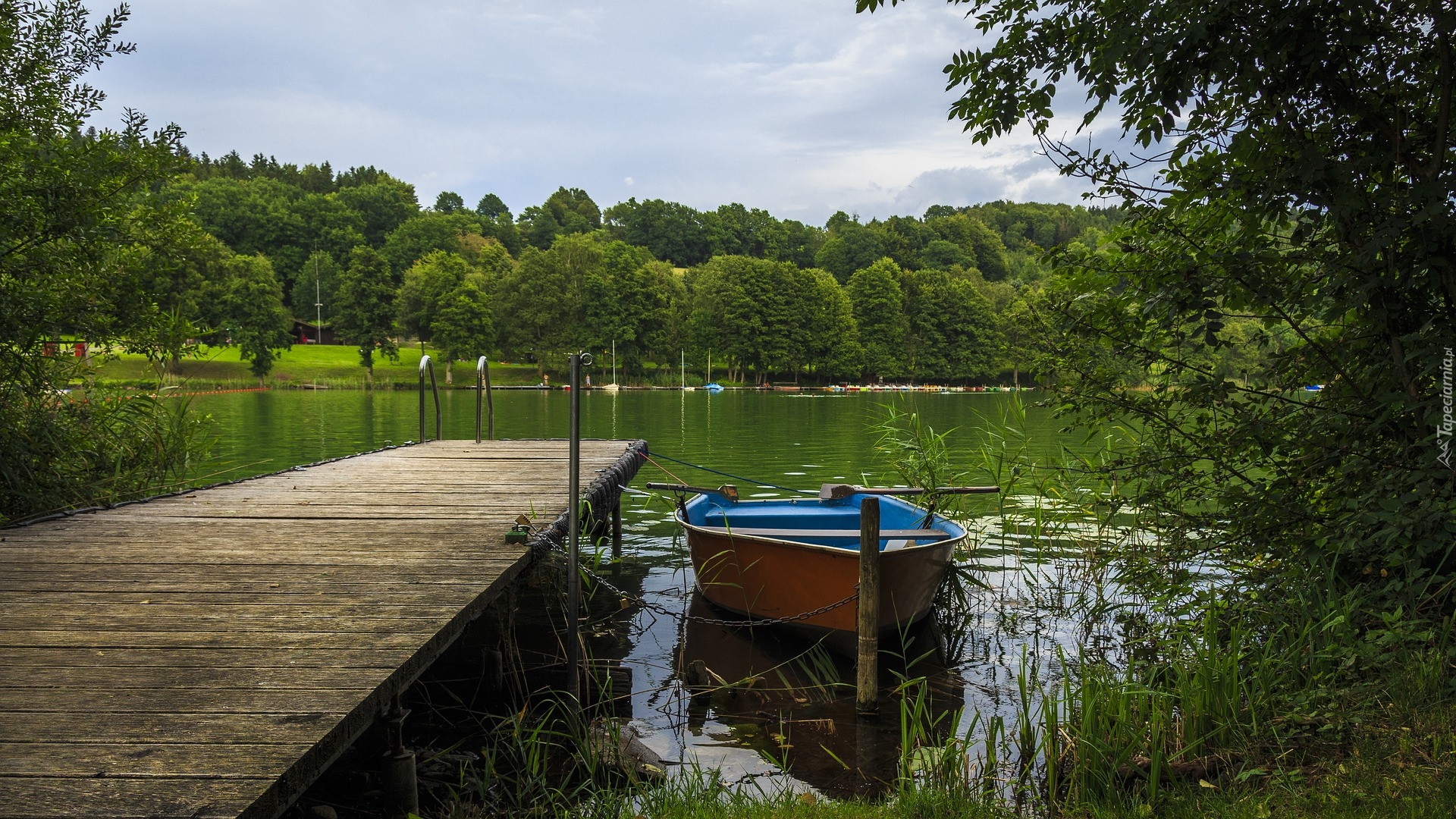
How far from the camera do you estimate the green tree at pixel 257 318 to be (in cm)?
6425

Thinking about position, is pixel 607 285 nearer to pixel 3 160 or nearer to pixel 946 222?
pixel 946 222

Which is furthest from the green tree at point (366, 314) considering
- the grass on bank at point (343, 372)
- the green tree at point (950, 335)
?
the green tree at point (950, 335)

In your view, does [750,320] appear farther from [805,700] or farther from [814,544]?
[805,700]

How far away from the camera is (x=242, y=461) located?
18.7 metres

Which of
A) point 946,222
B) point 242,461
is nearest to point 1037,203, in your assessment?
point 946,222

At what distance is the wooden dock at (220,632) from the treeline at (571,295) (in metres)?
55.7

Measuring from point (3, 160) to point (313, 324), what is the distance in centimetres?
9128

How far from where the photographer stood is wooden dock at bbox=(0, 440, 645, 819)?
248 centimetres

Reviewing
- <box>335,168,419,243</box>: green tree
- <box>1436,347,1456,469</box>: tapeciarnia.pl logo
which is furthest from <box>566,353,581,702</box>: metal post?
<box>335,168,419,243</box>: green tree

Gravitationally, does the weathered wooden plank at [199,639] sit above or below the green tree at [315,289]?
below

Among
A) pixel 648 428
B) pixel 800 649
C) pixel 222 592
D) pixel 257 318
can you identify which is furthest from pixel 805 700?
pixel 257 318

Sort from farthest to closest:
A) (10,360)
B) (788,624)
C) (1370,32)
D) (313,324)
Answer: (313,324)
(788,624)
(10,360)
(1370,32)

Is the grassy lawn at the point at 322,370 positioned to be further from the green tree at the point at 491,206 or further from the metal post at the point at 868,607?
the green tree at the point at 491,206

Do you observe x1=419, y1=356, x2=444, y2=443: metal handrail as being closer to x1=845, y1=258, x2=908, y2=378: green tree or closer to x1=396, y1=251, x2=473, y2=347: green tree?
x1=396, y1=251, x2=473, y2=347: green tree
